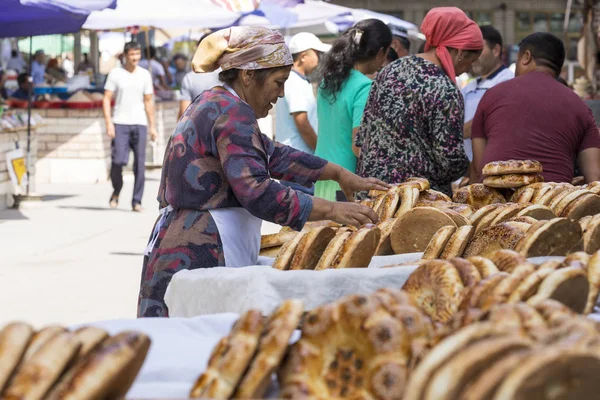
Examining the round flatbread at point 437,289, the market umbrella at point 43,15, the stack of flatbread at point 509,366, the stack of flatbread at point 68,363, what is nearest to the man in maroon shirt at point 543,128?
the round flatbread at point 437,289

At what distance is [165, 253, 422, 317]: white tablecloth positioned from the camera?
2.99 m

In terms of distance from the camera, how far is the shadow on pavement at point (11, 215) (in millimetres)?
12194

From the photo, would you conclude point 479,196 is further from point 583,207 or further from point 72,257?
point 72,257

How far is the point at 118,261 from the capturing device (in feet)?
30.6

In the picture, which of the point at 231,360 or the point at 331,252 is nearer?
the point at 231,360

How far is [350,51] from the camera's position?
20.9ft

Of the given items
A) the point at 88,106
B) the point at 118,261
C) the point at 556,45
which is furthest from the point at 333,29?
the point at 556,45

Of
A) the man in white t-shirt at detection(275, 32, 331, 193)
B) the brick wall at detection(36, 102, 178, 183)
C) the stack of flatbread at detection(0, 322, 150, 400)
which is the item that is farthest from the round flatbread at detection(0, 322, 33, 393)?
the brick wall at detection(36, 102, 178, 183)

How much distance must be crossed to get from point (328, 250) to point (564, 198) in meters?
1.36

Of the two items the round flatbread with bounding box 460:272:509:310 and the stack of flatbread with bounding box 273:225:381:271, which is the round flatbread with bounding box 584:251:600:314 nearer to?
the round flatbread with bounding box 460:272:509:310

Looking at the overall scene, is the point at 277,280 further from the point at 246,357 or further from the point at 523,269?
the point at 246,357

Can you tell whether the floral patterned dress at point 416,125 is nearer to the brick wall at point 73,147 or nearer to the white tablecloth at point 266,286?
the white tablecloth at point 266,286

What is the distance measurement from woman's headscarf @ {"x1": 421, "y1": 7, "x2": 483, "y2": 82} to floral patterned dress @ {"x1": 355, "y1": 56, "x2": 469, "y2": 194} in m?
0.14

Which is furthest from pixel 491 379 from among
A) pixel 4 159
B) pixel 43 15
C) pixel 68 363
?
pixel 4 159
